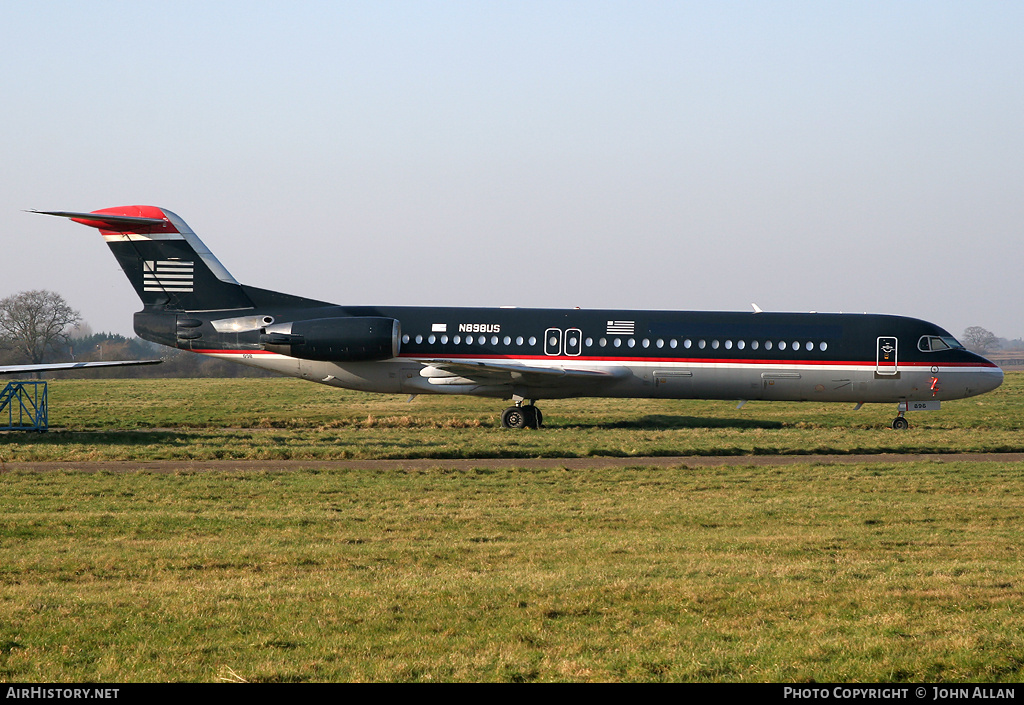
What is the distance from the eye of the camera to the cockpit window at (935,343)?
2948cm

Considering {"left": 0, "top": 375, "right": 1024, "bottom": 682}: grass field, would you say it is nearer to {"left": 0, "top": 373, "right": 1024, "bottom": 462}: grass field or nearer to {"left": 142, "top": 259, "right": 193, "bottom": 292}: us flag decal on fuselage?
{"left": 0, "top": 373, "right": 1024, "bottom": 462}: grass field

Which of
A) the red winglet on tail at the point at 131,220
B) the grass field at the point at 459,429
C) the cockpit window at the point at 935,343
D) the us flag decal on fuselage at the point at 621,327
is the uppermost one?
the red winglet on tail at the point at 131,220

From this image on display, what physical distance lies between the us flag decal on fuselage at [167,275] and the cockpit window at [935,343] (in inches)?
881

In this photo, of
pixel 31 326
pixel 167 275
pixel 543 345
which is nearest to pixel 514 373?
pixel 543 345

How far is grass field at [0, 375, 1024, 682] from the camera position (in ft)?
22.7

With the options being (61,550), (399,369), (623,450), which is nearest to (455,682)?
(61,550)

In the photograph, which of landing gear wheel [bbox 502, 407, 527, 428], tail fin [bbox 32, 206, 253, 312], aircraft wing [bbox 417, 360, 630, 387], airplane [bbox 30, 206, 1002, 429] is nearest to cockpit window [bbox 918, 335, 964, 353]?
airplane [bbox 30, 206, 1002, 429]

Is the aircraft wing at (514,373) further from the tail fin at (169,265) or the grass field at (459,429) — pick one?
the tail fin at (169,265)

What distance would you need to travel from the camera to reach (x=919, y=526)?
12977mm

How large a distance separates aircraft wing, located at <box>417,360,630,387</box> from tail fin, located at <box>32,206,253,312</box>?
658 centimetres

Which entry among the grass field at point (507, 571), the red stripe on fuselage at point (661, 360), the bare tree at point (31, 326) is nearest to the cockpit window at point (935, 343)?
the red stripe on fuselage at point (661, 360)

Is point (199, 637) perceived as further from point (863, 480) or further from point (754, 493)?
point (863, 480)

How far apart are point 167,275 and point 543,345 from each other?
38.6 feet

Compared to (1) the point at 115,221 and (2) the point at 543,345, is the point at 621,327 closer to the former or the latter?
(2) the point at 543,345
